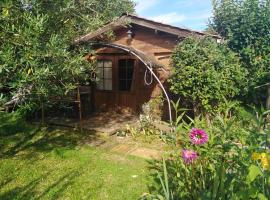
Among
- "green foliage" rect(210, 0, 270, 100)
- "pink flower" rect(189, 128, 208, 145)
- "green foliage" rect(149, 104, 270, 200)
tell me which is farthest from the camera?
"green foliage" rect(210, 0, 270, 100)

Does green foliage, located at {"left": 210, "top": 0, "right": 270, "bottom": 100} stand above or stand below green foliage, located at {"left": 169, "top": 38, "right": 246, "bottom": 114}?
above

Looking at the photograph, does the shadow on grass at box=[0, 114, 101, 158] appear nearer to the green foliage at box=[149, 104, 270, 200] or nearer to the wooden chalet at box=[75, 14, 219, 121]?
the wooden chalet at box=[75, 14, 219, 121]

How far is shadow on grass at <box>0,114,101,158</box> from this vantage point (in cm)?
868

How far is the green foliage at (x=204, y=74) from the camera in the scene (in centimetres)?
982

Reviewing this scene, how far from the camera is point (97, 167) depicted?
7.26m

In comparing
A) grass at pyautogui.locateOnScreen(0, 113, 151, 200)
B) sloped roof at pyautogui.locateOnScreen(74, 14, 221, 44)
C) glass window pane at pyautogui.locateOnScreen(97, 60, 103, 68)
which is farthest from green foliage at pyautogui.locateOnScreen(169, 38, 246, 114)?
glass window pane at pyautogui.locateOnScreen(97, 60, 103, 68)

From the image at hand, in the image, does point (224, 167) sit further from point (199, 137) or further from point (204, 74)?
point (204, 74)

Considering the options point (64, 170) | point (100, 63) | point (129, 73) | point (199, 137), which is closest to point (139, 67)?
point (129, 73)

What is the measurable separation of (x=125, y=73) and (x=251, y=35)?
215 inches

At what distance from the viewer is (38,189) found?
605 cm

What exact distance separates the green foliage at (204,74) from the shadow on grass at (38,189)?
5.24 m

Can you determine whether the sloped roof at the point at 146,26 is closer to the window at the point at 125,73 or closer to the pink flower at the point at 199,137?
the window at the point at 125,73

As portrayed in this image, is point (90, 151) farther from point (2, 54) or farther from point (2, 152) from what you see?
point (2, 54)

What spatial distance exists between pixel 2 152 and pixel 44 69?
4.22 meters
